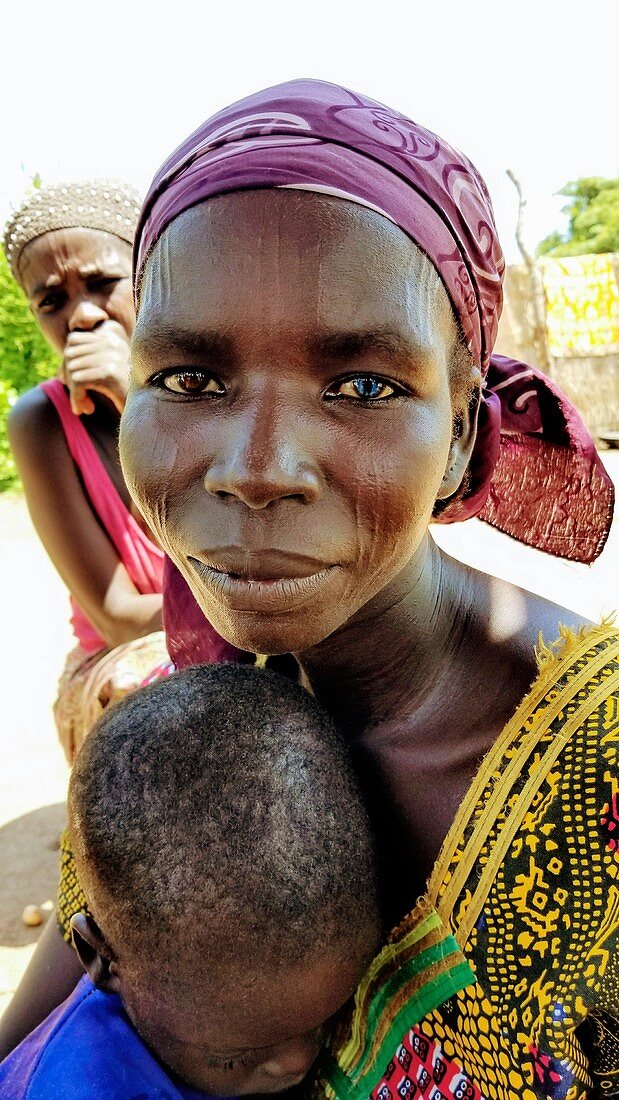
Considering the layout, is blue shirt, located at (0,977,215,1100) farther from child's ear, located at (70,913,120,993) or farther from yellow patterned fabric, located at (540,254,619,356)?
yellow patterned fabric, located at (540,254,619,356)

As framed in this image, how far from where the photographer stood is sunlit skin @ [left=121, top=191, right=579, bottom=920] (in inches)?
35.8

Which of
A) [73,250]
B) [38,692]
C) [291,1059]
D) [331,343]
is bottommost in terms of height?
[38,692]

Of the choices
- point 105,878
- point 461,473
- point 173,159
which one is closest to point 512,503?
point 461,473

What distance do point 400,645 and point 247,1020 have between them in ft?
1.87

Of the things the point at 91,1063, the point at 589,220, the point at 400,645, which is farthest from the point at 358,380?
the point at 589,220

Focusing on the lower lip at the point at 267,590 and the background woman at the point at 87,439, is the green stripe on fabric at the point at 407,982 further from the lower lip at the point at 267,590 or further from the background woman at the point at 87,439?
the background woman at the point at 87,439

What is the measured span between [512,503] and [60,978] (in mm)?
1210

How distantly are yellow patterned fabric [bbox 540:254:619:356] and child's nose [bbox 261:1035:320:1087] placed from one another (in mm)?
10786

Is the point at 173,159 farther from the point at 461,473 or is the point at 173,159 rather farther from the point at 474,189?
the point at 461,473

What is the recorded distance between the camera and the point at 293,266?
0.91 metres

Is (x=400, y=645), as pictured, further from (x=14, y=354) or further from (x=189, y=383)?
(x=14, y=354)

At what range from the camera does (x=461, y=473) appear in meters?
1.21

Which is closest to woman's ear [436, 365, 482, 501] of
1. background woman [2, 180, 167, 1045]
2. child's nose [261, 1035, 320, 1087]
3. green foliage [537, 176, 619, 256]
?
child's nose [261, 1035, 320, 1087]

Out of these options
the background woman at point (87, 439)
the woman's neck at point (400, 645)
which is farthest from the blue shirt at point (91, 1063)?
the background woman at point (87, 439)
